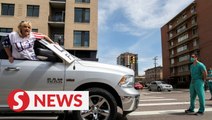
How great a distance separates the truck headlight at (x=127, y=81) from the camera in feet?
18.0

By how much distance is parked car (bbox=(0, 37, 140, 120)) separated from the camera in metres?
5.19

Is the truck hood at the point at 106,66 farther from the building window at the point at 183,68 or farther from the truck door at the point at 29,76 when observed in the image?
the building window at the point at 183,68

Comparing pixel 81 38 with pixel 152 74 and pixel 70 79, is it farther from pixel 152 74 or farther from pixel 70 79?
pixel 152 74

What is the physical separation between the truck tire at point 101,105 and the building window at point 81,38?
30972mm

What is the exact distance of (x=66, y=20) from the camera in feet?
119

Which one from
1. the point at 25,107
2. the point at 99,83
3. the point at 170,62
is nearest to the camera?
the point at 25,107

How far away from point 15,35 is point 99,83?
1.76 m

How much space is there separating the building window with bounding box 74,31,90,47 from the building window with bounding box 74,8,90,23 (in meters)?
1.55

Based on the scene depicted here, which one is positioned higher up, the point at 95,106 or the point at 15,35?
the point at 15,35

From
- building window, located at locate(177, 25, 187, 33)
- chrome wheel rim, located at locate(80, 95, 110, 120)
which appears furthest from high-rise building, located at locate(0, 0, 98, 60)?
building window, located at locate(177, 25, 187, 33)


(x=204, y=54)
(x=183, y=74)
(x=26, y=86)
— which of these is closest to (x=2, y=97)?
(x=26, y=86)

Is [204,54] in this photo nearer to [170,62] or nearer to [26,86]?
[170,62]

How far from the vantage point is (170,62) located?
8675 cm

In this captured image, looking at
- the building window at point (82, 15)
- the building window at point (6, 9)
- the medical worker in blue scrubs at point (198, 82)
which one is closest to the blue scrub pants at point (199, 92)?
the medical worker in blue scrubs at point (198, 82)
